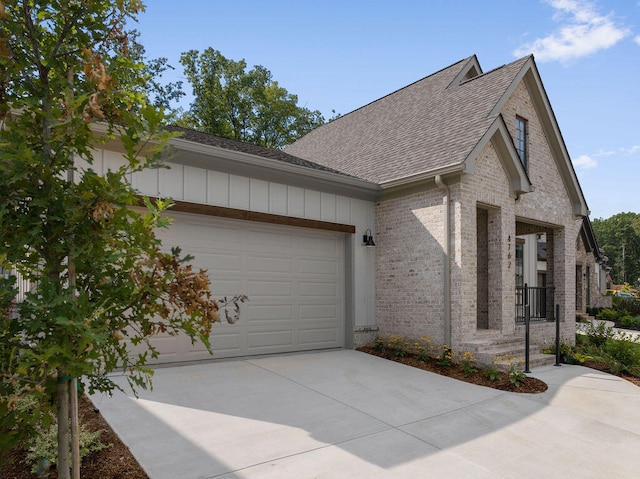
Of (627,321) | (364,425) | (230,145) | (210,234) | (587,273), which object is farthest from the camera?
(587,273)

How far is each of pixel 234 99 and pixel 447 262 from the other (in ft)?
74.2

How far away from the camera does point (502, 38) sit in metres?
9.01

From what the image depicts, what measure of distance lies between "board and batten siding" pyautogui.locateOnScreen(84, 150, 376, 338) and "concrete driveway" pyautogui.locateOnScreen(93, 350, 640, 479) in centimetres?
262

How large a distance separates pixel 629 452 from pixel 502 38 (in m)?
8.00

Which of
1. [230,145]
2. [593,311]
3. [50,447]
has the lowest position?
[593,311]

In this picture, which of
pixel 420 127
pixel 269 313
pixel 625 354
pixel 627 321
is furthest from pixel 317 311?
pixel 627 321

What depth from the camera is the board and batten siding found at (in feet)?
23.9

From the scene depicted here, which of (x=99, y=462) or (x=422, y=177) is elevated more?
(x=422, y=177)

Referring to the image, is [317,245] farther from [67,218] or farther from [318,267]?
[67,218]

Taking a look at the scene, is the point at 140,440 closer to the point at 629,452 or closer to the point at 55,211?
the point at 55,211

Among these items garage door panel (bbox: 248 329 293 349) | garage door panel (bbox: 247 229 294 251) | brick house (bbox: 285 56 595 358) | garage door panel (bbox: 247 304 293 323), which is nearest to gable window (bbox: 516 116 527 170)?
brick house (bbox: 285 56 595 358)

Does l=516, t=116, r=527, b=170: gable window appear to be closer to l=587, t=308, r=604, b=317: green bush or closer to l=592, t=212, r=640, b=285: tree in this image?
l=587, t=308, r=604, b=317: green bush

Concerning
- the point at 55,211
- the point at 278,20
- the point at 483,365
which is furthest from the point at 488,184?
the point at 55,211

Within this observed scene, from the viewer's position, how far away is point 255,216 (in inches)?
332
